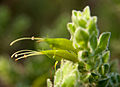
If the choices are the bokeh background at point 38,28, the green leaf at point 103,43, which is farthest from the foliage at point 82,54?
the bokeh background at point 38,28

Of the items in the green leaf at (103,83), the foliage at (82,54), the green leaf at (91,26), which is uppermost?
the green leaf at (91,26)

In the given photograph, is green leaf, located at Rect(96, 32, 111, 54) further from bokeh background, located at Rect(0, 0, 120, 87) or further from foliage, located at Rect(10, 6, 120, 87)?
bokeh background, located at Rect(0, 0, 120, 87)

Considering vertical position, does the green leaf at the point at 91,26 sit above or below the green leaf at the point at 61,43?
above

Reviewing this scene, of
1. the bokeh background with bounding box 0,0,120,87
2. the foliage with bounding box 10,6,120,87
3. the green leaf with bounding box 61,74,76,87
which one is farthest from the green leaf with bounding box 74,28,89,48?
the bokeh background with bounding box 0,0,120,87

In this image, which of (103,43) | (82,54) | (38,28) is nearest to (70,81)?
(82,54)

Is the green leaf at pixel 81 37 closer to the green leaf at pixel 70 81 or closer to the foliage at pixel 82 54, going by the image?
the foliage at pixel 82 54

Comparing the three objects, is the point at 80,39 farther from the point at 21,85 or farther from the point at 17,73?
the point at 17,73
